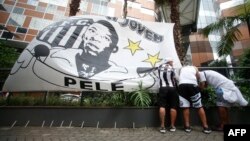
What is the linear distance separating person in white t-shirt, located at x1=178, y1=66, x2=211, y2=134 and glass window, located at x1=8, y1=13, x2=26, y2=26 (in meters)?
25.8

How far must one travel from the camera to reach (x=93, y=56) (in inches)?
267

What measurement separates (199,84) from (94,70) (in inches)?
106

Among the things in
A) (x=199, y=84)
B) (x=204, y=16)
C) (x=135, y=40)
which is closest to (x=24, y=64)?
(x=135, y=40)

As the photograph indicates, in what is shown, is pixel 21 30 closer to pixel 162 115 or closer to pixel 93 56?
pixel 93 56

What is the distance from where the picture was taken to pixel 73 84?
618 centimetres

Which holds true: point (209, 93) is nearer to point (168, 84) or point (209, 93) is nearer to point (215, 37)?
point (168, 84)

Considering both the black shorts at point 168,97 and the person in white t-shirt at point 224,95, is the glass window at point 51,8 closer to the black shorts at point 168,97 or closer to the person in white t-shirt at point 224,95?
the black shorts at point 168,97

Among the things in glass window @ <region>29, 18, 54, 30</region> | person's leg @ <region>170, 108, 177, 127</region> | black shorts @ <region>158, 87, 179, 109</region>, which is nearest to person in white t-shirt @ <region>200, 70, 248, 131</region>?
black shorts @ <region>158, 87, 179, 109</region>

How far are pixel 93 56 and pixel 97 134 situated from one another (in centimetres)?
217

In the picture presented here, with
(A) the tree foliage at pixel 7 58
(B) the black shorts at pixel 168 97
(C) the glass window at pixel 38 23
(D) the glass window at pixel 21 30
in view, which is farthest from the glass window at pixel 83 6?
(B) the black shorts at pixel 168 97

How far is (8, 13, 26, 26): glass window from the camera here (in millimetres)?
27395

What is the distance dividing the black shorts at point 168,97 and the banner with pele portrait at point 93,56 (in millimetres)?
642

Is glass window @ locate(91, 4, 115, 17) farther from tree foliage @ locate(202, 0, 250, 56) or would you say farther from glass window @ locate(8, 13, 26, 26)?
tree foliage @ locate(202, 0, 250, 56)

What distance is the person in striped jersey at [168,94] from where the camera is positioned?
19.4ft
